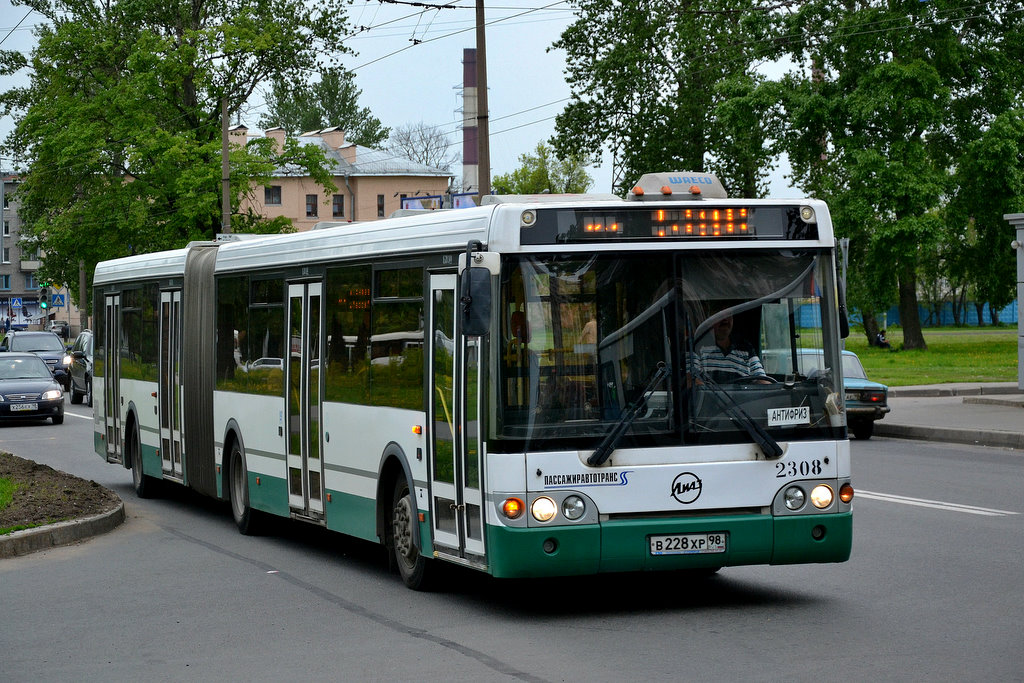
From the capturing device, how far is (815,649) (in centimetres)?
757

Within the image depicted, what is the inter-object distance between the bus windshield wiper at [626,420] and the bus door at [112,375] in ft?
35.0

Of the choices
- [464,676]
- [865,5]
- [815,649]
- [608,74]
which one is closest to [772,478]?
[815,649]

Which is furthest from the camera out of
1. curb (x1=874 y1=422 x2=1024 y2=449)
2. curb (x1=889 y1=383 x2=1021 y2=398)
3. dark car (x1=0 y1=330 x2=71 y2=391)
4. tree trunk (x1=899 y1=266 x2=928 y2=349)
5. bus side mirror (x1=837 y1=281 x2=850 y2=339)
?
tree trunk (x1=899 y1=266 x2=928 y2=349)

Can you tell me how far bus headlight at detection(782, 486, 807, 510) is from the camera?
872 centimetres

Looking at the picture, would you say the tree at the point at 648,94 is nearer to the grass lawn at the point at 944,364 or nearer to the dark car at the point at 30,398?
the grass lawn at the point at 944,364

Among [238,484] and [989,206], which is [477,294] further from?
[989,206]

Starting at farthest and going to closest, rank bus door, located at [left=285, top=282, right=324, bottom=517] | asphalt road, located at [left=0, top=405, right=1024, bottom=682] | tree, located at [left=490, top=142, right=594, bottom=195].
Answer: tree, located at [left=490, top=142, right=594, bottom=195] < bus door, located at [left=285, top=282, right=324, bottom=517] < asphalt road, located at [left=0, top=405, right=1024, bottom=682]

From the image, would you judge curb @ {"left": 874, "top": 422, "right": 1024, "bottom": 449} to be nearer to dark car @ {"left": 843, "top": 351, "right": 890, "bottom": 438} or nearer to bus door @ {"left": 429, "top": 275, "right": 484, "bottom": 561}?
dark car @ {"left": 843, "top": 351, "right": 890, "bottom": 438}

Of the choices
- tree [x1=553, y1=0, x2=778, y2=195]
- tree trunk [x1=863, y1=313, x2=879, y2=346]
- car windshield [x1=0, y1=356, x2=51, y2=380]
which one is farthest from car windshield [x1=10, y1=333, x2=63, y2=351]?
tree trunk [x1=863, y1=313, x2=879, y2=346]

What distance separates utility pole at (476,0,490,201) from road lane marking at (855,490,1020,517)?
998 cm

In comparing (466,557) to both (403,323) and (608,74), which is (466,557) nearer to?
(403,323)

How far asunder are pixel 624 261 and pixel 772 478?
1536 mm

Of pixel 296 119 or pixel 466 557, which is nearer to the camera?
pixel 466 557

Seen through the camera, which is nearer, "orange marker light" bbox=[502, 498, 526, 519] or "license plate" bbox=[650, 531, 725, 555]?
Result: "orange marker light" bbox=[502, 498, 526, 519]
